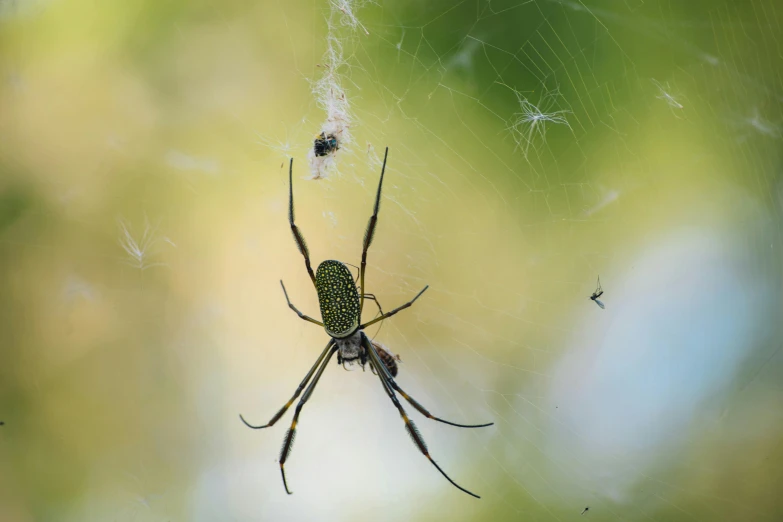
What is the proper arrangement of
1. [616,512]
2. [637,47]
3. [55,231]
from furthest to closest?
1. [55,231]
2. [616,512]
3. [637,47]

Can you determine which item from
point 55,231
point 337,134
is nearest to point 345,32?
point 337,134

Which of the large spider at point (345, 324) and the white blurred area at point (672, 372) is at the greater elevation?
the white blurred area at point (672, 372)

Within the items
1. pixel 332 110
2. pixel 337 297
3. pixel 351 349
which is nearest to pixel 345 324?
pixel 337 297

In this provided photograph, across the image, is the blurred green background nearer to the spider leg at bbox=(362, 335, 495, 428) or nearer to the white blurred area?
the white blurred area

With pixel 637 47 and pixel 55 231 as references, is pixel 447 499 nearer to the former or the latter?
pixel 637 47

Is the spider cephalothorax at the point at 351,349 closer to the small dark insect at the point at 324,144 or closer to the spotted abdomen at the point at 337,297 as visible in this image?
the spotted abdomen at the point at 337,297

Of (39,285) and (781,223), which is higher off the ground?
(781,223)

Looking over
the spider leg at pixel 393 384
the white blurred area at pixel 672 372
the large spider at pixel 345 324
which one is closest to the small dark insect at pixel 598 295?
the white blurred area at pixel 672 372
